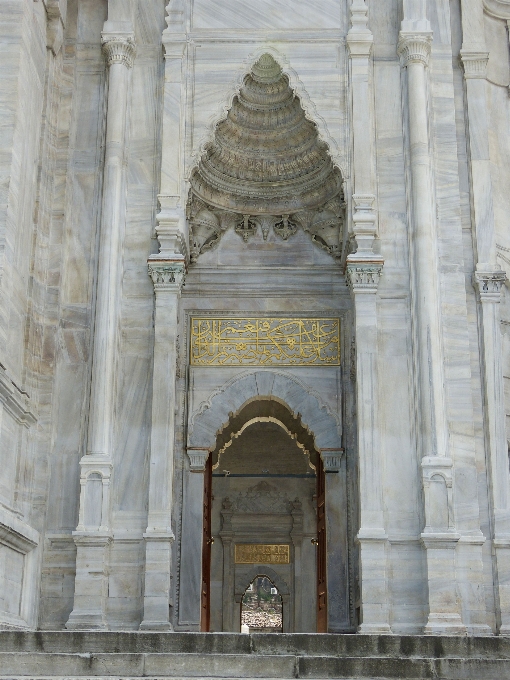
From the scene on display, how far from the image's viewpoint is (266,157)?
13578 millimetres

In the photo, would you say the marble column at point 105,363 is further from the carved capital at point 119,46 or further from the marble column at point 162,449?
the marble column at point 162,449

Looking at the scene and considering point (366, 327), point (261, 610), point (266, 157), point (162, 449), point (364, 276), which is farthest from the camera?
point (261, 610)

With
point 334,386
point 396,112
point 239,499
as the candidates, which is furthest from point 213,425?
point 239,499

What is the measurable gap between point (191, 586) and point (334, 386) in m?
3.09

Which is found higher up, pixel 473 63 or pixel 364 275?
pixel 473 63

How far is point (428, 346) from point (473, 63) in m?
4.05

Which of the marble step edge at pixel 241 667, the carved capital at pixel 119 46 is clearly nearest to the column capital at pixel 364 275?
the carved capital at pixel 119 46

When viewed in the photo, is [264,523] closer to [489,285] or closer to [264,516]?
[264,516]

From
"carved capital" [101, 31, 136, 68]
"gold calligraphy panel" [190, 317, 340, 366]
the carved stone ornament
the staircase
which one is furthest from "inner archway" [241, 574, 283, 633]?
the staircase

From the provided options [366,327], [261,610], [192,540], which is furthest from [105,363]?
[261,610]

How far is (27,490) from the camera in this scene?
37.5 ft

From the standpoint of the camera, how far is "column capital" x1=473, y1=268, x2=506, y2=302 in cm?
1220

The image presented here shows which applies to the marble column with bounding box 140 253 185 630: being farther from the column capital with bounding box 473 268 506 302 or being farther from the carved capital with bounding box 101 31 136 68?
the column capital with bounding box 473 268 506 302

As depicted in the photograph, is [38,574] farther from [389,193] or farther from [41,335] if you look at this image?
[389,193]
